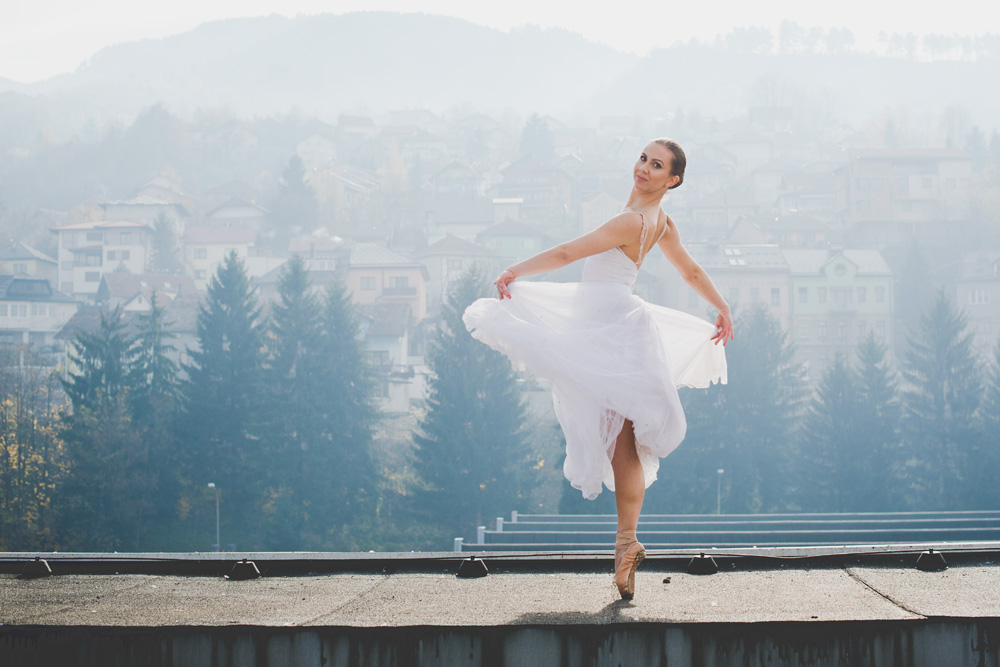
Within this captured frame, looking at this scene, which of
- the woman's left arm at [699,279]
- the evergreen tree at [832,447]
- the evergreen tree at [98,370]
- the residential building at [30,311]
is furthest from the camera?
the residential building at [30,311]

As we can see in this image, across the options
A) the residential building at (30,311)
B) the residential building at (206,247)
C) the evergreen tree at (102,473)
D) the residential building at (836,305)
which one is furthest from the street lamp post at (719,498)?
the residential building at (206,247)

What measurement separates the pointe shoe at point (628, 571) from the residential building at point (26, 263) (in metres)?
84.8

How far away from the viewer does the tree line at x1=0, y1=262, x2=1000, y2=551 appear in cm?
4134

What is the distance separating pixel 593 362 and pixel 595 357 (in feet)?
0.09

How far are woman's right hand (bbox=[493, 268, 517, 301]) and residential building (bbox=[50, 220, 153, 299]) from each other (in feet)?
275

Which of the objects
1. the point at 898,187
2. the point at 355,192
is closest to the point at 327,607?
the point at 898,187

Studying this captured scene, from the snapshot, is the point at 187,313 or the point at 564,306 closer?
the point at 564,306

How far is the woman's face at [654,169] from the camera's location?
4.28m

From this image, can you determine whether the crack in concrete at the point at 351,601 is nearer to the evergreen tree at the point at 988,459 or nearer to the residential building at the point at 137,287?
the evergreen tree at the point at 988,459

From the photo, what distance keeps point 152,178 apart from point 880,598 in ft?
368

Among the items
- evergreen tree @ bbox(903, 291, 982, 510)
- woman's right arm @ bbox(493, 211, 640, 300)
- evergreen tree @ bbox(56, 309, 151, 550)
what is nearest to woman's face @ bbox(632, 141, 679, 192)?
woman's right arm @ bbox(493, 211, 640, 300)

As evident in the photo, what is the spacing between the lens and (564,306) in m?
4.39

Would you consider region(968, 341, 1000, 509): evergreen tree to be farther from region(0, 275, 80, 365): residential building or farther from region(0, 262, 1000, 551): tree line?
region(0, 275, 80, 365): residential building

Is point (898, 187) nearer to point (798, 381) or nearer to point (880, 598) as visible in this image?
point (798, 381)
